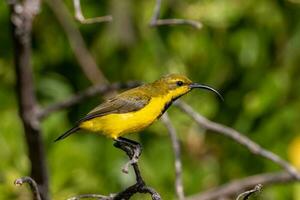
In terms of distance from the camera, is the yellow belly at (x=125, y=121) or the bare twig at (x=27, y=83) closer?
the bare twig at (x=27, y=83)

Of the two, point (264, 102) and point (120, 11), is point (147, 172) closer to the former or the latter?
point (264, 102)

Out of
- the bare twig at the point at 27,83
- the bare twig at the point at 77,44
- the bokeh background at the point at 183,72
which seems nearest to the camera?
the bare twig at the point at 27,83

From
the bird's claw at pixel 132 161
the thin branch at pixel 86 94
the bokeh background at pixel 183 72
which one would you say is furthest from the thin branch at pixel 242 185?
the bird's claw at pixel 132 161

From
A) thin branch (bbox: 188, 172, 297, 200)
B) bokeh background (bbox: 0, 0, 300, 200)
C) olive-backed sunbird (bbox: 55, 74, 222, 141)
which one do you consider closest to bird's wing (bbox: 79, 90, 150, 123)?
A: olive-backed sunbird (bbox: 55, 74, 222, 141)

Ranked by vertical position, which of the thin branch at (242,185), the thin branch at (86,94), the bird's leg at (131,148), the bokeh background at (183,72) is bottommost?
the bird's leg at (131,148)

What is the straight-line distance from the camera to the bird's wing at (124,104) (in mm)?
4465

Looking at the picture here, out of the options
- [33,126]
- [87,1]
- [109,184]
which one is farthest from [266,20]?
Result: [33,126]

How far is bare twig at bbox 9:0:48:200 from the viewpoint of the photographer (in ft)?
13.1

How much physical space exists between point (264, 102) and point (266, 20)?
71 centimetres

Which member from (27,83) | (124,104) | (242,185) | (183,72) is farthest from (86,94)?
(183,72)

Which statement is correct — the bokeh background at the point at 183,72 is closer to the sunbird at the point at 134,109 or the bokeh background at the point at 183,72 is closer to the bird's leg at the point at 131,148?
the sunbird at the point at 134,109

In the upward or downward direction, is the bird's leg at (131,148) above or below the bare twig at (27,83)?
below

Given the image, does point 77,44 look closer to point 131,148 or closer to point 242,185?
point 242,185

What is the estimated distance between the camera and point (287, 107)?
19.0 ft
